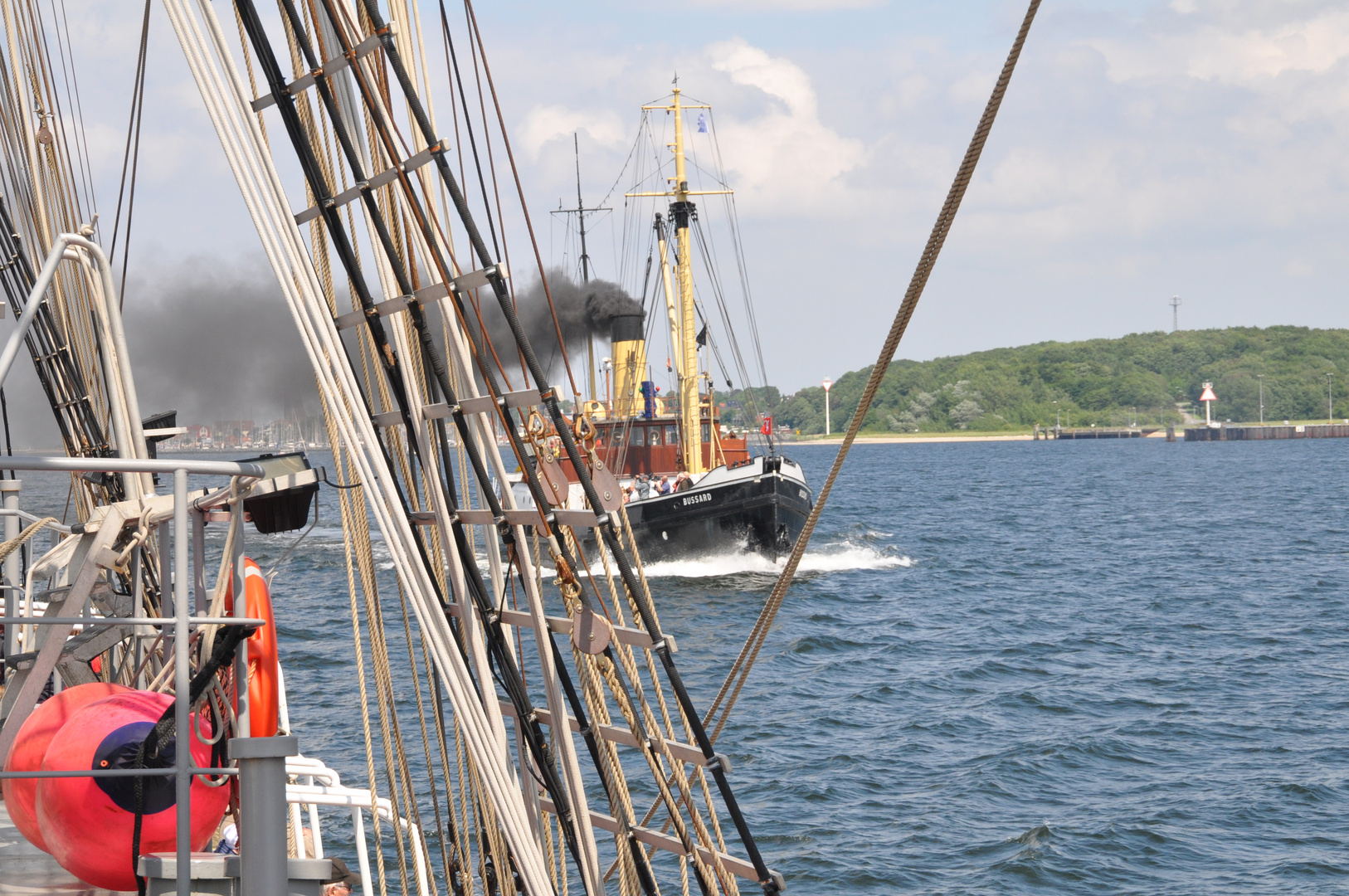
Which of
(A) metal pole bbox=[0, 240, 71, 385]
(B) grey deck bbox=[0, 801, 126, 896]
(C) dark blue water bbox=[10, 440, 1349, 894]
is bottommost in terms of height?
(C) dark blue water bbox=[10, 440, 1349, 894]

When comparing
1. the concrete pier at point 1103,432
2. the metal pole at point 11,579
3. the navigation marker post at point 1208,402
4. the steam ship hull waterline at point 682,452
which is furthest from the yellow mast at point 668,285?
the concrete pier at point 1103,432

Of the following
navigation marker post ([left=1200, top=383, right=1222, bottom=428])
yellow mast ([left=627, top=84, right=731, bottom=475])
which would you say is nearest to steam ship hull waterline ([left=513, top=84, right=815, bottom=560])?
yellow mast ([left=627, top=84, right=731, bottom=475])

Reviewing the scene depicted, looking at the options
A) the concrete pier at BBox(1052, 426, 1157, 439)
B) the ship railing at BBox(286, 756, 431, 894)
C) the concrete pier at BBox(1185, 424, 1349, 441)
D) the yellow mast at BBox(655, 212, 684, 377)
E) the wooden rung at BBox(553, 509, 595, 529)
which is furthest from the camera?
the concrete pier at BBox(1052, 426, 1157, 439)

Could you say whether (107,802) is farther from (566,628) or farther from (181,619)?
(566,628)

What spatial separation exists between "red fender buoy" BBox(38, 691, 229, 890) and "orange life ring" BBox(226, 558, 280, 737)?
19cm

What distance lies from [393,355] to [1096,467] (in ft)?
330

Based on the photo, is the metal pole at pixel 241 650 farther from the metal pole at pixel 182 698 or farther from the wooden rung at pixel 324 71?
the wooden rung at pixel 324 71

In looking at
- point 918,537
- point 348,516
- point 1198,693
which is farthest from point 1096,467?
point 348,516

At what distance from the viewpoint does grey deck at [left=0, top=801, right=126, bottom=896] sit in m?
4.14

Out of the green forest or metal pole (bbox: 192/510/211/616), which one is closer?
metal pole (bbox: 192/510/211/616)

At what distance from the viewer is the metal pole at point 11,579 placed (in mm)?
5270

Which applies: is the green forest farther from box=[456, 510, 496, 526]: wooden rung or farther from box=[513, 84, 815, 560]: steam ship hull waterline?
box=[456, 510, 496, 526]: wooden rung

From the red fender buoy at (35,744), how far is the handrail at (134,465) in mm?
868

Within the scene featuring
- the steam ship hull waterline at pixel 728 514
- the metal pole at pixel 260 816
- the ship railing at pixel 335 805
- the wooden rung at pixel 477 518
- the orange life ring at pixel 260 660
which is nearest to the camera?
the metal pole at pixel 260 816
